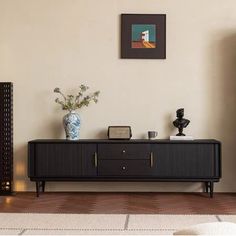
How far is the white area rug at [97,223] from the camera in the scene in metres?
3.67

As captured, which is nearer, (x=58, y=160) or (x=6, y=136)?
(x=58, y=160)

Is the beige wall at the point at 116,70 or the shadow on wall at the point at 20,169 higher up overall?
the beige wall at the point at 116,70

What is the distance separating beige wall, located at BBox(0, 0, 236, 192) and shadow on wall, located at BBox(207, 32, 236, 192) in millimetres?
12

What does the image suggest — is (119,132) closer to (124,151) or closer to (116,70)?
(124,151)

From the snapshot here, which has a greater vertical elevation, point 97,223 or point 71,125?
point 71,125

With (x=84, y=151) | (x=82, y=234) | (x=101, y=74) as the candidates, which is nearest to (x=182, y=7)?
(x=101, y=74)

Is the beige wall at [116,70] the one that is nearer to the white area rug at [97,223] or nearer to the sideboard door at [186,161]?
the sideboard door at [186,161]

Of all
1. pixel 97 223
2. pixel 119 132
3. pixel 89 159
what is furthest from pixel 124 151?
pixel 97 223

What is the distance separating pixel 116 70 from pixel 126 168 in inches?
46.2

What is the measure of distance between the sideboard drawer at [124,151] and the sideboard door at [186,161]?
0.39 ft

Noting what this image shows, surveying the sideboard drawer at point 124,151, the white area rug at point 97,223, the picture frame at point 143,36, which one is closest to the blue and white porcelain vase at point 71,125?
the sideboard drawer at point 124,151

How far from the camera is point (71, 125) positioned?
529 cm

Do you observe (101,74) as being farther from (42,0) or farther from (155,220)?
(155,220)

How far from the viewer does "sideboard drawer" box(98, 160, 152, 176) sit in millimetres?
5137
